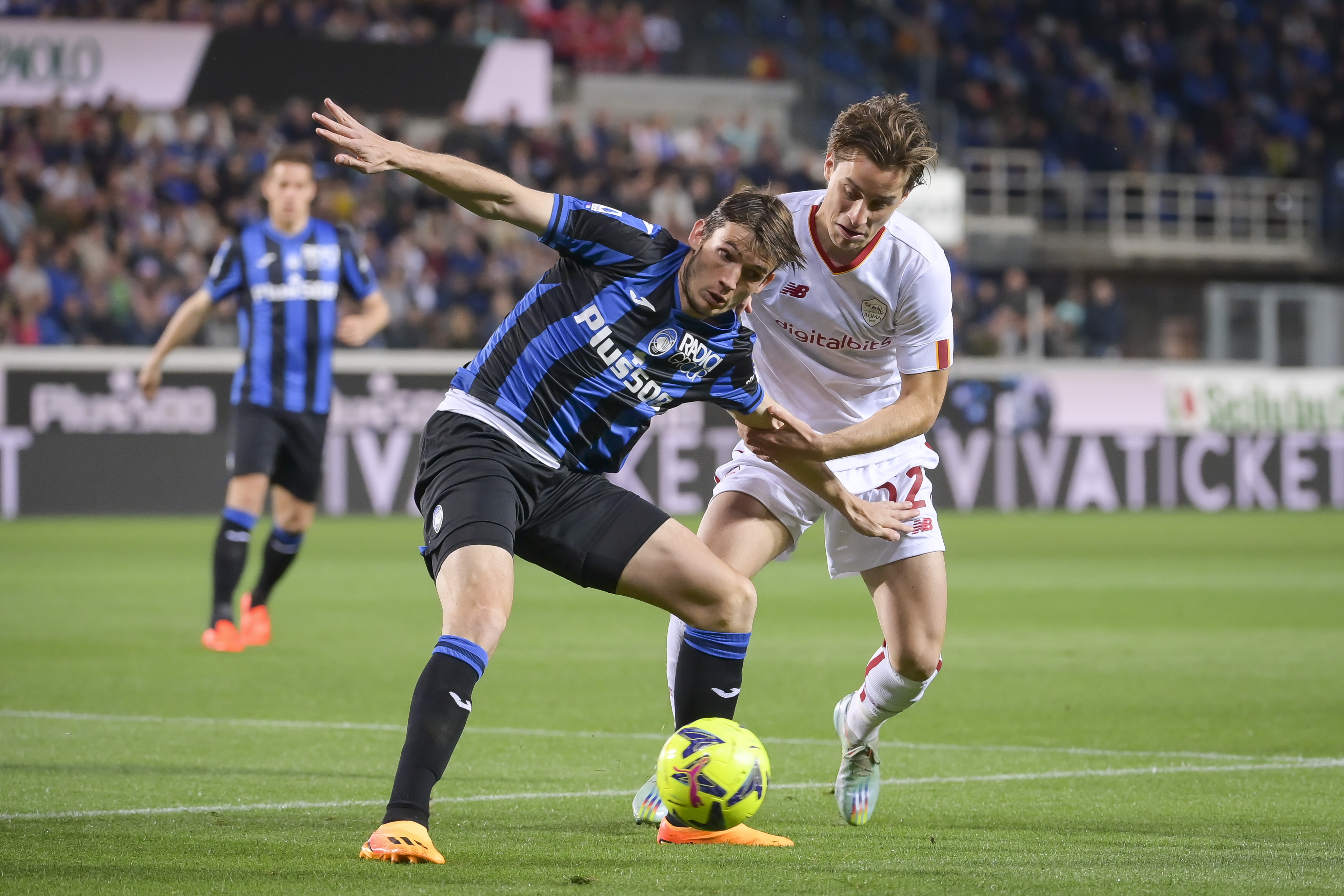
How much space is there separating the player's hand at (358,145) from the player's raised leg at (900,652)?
2119 mm

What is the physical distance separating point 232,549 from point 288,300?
1.41m

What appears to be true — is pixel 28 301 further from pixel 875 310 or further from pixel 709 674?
pixel 709 674

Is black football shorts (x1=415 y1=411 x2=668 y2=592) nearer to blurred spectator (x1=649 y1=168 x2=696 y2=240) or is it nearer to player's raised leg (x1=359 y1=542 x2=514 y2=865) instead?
player's raised leg (x1=359 y1=542 x2=514 y2=865)

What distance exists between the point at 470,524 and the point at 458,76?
22.2 meters

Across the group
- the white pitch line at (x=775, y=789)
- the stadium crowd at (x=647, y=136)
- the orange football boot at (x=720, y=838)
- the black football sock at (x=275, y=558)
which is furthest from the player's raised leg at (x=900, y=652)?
the stadium crowd at (x=647, y=136)

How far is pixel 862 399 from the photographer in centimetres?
611

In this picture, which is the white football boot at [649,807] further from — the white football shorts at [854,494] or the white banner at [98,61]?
the white banner at [98,61]

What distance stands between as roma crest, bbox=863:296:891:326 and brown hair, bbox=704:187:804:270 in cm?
70

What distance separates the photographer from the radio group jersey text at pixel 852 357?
5.70 meters

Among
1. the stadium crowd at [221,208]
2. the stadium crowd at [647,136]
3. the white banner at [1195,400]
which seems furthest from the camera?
the white banner at [1195,400]

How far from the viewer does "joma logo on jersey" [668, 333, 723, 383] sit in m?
5.09

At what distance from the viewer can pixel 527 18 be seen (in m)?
27.8

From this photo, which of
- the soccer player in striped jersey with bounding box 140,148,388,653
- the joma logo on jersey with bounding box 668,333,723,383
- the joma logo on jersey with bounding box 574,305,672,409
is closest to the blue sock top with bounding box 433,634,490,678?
A: the joma logo on jersey with bounding box 574,305,672,409

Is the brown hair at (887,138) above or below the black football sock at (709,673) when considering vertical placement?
above
